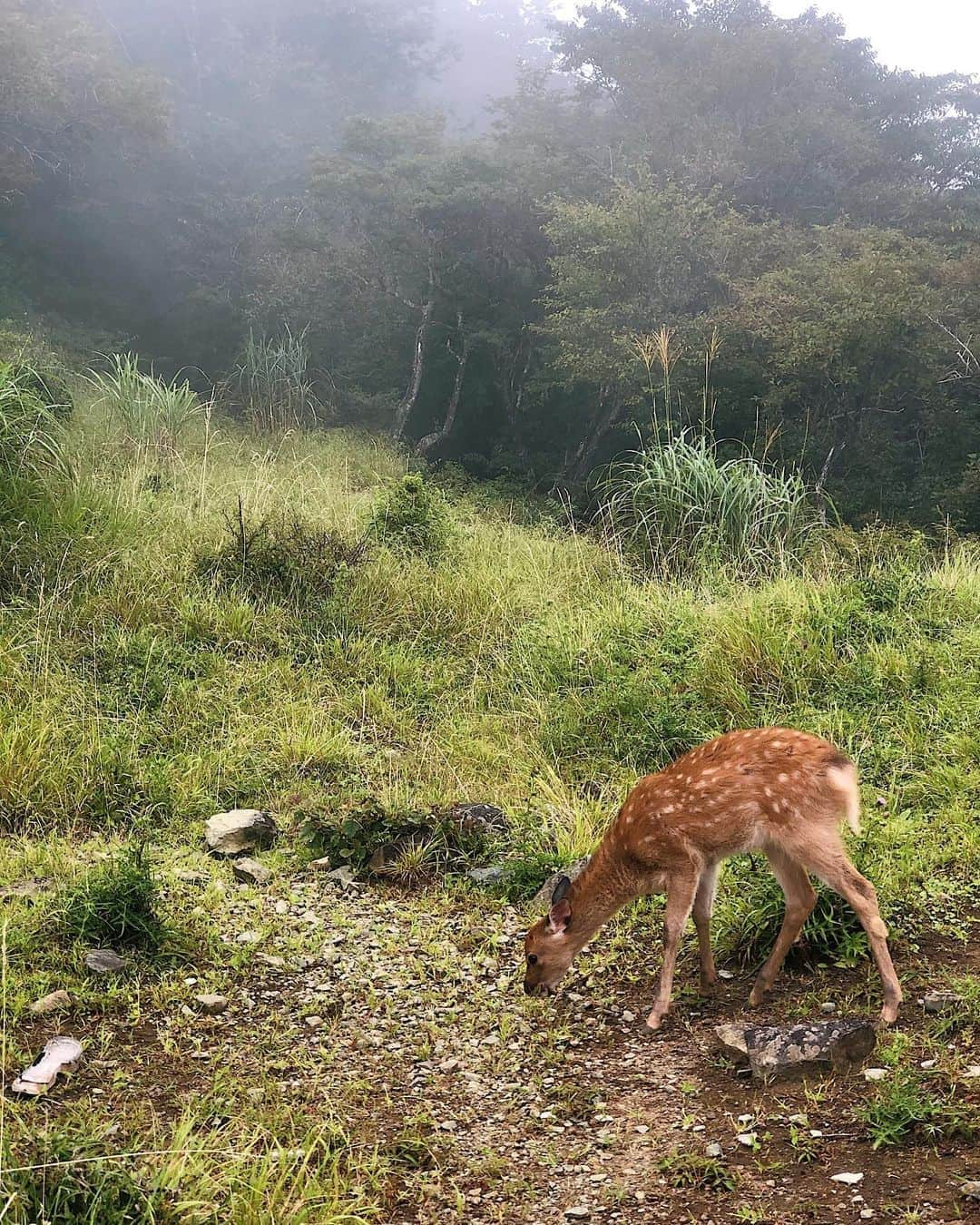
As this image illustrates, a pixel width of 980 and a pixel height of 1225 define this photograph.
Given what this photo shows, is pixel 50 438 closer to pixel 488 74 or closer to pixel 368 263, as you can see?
pixel 368 263

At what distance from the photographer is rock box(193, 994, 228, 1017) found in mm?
3426

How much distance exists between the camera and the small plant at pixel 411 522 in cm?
846

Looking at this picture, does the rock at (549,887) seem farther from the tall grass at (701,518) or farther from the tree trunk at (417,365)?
the tree trunk at (417,365)

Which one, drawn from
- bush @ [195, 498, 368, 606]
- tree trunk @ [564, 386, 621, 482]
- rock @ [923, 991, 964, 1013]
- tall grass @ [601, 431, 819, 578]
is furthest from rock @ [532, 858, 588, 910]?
tree trunk @ [564, 386, 621, 482]

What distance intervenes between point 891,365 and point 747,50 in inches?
403

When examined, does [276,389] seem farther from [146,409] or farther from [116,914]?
[116,914]

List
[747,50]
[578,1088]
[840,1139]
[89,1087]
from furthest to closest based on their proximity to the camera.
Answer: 1. [747,50]
2. [578,1088]
3. [89,1087]
4. [840,1139]

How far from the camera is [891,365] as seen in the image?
14414 millimetres

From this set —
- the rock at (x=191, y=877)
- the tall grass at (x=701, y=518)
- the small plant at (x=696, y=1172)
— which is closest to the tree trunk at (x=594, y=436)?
the tall grass at (x=701, y=518)

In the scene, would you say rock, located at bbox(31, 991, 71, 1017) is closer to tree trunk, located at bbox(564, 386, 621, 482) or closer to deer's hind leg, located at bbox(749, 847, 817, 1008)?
deer's hind leg, located at bbox(749, 847, 817, 1008)

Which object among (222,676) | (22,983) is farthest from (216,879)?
(222,676)

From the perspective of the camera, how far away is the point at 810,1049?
9.61 ft

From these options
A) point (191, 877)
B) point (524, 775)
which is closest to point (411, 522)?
point (524, 775)

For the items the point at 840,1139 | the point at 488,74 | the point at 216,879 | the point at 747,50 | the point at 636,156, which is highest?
the point at 488,74
